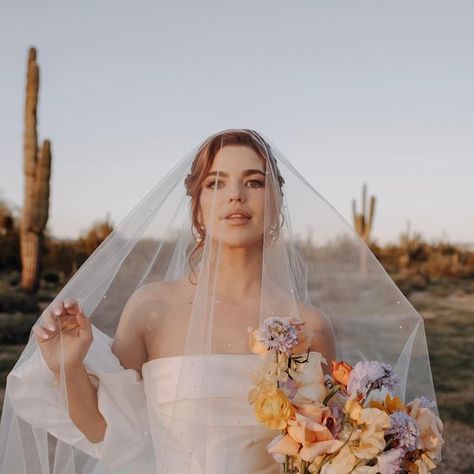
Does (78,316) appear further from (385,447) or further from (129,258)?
(385,447)

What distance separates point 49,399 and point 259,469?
79cm

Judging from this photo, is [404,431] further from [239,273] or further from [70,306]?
A: [70,306]

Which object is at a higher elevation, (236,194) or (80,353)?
(236,194)

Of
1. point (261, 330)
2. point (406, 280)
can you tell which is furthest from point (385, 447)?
point (406, 280)

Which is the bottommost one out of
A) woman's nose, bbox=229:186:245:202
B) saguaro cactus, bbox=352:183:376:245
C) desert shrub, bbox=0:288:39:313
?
desert shrub, bbox=0:288:39:313

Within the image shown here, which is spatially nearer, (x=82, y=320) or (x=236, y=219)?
(x=82, y=320)

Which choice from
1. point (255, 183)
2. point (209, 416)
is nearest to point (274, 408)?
point (209, 416)

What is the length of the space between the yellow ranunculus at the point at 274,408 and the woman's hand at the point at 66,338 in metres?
0.68

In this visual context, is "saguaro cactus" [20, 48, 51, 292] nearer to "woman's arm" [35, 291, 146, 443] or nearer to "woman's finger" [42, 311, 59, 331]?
"woman's arm" [35, 291, 146, 443]

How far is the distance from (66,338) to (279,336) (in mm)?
767

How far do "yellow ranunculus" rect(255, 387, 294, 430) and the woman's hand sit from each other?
68cm

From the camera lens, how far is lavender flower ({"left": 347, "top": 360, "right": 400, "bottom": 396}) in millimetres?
1898

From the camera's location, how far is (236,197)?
8.03 ft

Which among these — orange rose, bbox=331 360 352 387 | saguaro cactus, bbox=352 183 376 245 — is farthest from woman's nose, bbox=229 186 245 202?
saguaro cactus, bbox=352 183 376 245
